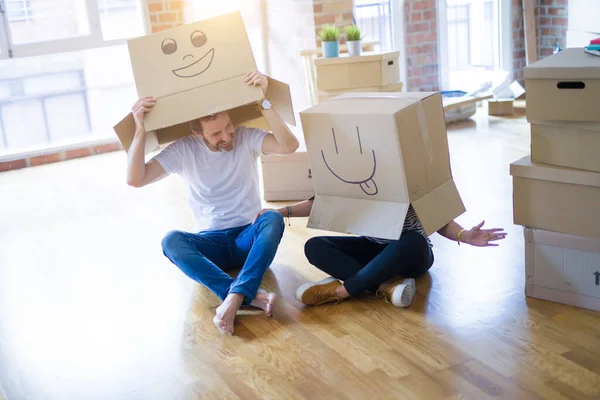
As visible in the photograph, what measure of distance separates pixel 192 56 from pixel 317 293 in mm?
848

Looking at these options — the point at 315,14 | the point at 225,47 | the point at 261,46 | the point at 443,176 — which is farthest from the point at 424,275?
Answer: the point at 261,46

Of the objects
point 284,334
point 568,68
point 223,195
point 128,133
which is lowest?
point 284,334

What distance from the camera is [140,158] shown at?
8.02 feet

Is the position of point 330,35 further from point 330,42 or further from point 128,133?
point 128,133

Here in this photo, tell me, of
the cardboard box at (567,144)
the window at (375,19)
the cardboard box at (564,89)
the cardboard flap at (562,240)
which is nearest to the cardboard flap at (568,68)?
the cardboard box at (564,89)

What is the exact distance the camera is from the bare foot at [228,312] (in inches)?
89.6

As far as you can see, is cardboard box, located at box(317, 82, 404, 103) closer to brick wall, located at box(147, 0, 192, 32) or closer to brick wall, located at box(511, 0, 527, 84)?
brick wall, located at box(147, 0, 192, 32)

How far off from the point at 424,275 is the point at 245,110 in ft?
2.80

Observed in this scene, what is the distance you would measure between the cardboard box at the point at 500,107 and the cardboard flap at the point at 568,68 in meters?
2.92

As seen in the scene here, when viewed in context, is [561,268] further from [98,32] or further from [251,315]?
[98,32]

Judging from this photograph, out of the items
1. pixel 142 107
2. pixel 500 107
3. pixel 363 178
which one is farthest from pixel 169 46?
pixel 500 107

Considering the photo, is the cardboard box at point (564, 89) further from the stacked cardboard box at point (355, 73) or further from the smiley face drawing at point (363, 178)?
the stacked cardboard box at point (355, 73)

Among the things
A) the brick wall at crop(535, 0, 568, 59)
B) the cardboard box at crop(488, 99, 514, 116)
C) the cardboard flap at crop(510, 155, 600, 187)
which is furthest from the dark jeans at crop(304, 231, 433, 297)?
the brick wall at crop(535, 0, 568, 59)

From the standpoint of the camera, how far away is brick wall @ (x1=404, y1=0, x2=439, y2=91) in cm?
518
